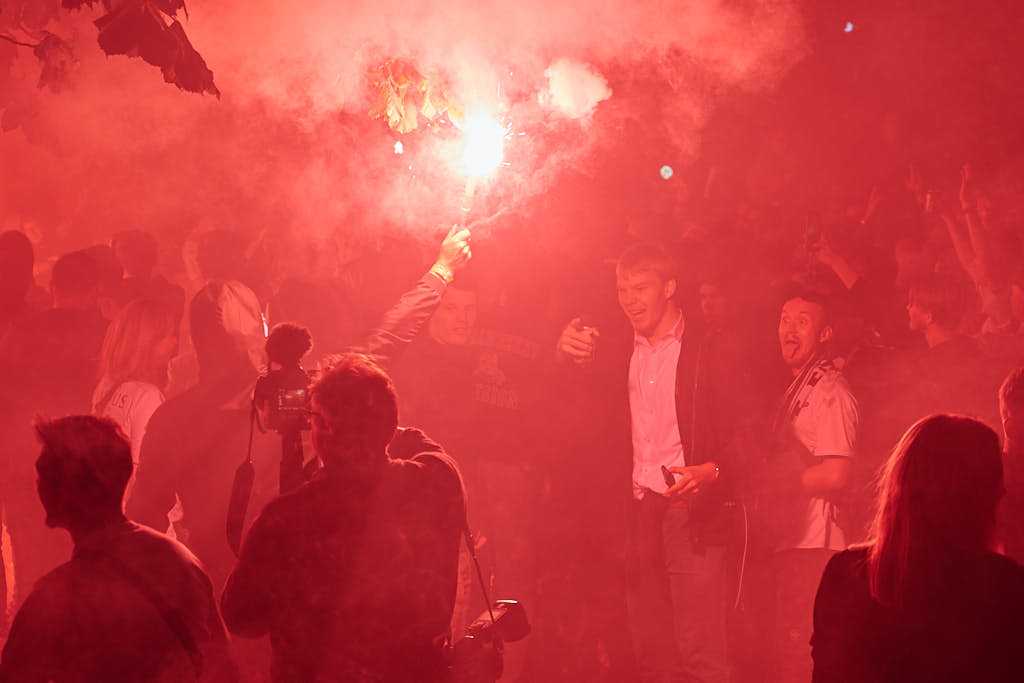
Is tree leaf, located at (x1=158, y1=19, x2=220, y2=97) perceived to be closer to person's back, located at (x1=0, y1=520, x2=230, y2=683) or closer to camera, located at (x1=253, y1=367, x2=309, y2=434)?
camera, located at (x1=253, y1=367, x2=309, y2=434)

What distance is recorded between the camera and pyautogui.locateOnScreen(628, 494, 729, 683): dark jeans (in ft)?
18.4

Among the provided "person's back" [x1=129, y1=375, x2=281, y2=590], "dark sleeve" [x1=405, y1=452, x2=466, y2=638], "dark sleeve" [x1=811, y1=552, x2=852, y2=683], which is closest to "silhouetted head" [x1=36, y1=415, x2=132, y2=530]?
"dark sleeve" [x1=405, y1=452, x2=466, y2=638]

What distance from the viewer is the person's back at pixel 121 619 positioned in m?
2.43

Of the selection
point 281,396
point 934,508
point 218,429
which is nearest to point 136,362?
point 218,429

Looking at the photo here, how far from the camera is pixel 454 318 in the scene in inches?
249

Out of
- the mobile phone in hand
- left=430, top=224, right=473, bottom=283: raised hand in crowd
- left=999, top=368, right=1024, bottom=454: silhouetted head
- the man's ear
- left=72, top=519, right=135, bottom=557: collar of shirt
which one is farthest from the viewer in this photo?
left=430, top=224, right=473, bottom=283: raised hand in crowd

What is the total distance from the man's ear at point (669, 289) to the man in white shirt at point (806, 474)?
74 cm

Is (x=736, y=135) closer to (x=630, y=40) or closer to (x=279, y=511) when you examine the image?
(x=630, y=40)

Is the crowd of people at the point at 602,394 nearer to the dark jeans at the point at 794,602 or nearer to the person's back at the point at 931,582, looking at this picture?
the dark jeans at the point at 794,602

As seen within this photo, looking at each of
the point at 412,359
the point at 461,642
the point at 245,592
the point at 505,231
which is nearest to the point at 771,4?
the point at 505,231

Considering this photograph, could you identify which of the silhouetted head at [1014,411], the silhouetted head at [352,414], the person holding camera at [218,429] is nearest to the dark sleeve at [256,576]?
the silhouetted head at [352,414]

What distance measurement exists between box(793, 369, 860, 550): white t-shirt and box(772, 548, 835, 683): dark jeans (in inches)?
3.8

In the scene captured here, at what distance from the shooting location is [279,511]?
108 inches

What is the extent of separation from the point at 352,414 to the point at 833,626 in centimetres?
141
